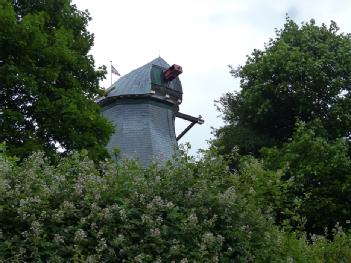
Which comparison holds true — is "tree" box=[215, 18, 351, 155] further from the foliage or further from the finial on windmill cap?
the finial on windmill cap

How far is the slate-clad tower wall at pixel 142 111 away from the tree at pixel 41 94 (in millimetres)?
15652

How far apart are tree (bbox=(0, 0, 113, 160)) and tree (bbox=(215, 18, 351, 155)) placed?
10077 millimetres

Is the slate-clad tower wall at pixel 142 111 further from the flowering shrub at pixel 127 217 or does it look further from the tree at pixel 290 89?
the flowering shrub at pixel 127 217

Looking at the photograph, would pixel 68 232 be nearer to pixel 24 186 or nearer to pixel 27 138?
pixel 24 186

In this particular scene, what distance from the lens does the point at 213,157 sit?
297 inches

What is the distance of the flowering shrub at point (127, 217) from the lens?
19.4 ft

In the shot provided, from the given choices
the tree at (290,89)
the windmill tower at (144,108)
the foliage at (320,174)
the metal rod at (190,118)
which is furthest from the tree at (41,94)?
the metal rod at (190,118)

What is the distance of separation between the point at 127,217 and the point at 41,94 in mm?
13411

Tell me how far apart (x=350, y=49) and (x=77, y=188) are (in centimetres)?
2553

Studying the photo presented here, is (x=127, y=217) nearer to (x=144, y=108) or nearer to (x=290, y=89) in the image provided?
(x=290, y=89)

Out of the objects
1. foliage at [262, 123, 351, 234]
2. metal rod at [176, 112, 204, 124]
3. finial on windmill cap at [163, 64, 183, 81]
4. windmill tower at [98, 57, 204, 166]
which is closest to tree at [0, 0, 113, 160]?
foliage at [262, 123, 351, 234]

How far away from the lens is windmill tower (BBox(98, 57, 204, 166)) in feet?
120

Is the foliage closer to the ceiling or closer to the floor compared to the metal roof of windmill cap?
closer to the floor

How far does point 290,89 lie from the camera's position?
2969 centimetres
